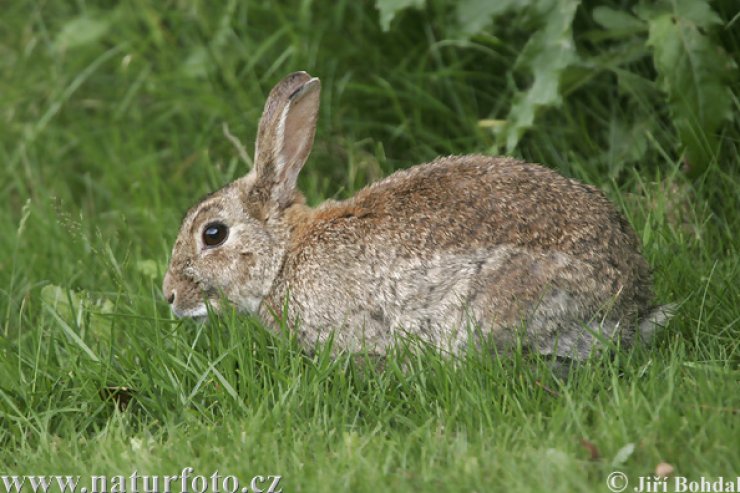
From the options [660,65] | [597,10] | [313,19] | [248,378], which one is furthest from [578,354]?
[313,19]

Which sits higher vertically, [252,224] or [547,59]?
[547,59]

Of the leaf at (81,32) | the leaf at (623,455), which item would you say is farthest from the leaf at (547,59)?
the leaf at (81,32)

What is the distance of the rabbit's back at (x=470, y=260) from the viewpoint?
4.51 meters

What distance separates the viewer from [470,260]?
4609mm

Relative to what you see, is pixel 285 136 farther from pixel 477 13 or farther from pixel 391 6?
pixel 477 13

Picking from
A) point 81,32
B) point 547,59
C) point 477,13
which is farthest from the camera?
point 81,32

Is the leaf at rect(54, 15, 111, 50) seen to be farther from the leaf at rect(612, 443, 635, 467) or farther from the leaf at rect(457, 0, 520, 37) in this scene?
the leaf at rect(612, 443, 635, 467)

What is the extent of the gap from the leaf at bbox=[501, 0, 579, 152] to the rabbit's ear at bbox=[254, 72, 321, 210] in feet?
3.39

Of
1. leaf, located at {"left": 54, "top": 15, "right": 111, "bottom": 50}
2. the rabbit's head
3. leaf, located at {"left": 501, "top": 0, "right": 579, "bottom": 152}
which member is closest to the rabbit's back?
the rabbit's head

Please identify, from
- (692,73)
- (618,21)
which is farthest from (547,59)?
(692,73)

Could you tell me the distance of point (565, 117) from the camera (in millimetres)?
6438

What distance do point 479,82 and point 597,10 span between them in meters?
1.14

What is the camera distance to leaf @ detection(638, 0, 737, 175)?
5.43m

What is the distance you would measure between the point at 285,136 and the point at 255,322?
0.81m
